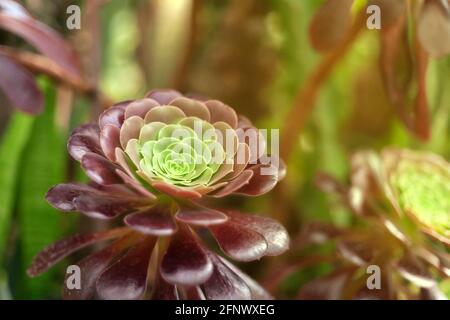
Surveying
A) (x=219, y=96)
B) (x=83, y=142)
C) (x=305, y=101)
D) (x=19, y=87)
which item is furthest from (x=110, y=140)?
(x=219, y=96)

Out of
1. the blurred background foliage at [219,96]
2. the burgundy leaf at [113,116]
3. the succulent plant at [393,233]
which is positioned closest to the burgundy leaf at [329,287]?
the succulent plant at [393,233]

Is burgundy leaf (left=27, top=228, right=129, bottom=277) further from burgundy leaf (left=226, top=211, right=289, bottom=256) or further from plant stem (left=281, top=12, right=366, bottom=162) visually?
plant stem (left=281, top=12, right=366, bottom=162)

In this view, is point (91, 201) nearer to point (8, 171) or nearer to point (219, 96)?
point (8, 171)

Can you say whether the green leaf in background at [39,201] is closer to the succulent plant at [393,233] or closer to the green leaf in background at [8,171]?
the green leaf in background at [8,171]

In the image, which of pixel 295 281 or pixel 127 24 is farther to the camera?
pixel 127 24

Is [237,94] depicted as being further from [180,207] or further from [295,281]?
[180,207]
